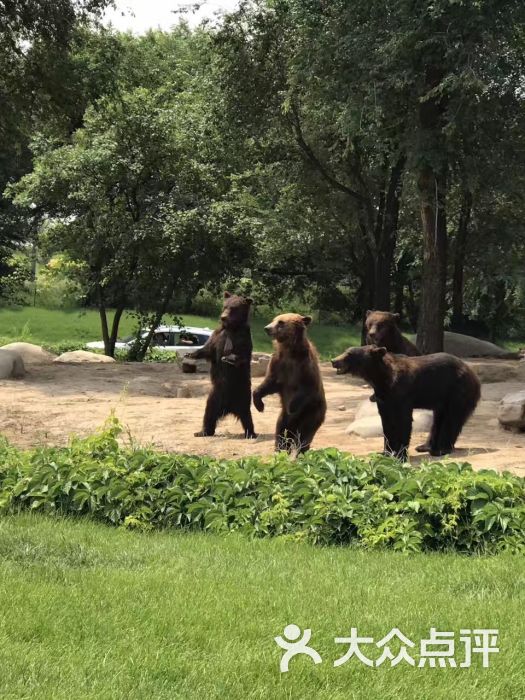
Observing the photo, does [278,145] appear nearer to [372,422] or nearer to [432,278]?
[432,278]

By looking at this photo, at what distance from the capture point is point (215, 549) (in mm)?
5820

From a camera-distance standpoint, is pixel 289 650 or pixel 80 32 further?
pixel 80 32

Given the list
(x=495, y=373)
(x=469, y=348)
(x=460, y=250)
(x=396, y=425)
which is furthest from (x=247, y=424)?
(x=460, y=250)

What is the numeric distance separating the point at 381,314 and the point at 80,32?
42.7ft

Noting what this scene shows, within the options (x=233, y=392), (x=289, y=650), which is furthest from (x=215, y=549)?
(x=233, y=392)

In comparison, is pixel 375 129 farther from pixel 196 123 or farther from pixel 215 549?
pixel 215 549

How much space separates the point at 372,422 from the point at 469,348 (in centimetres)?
1613

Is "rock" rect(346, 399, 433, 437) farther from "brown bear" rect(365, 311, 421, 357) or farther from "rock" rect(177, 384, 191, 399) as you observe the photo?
"rock" rect(177, 384, 191, 399)

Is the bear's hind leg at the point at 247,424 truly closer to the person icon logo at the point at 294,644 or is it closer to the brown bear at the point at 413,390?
the brown bear at the point at 413,390

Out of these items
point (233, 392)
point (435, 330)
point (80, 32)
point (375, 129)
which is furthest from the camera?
point (80, 32)

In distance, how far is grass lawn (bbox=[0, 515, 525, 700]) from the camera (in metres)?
3.52

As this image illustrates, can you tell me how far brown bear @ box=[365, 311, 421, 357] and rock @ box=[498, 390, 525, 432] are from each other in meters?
1.29

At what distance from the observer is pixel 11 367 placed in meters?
→ 17.1

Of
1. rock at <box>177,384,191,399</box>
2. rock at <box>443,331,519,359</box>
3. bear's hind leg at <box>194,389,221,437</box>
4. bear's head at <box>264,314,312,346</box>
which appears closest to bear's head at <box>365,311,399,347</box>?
bear's hind leg at <box>194,389,221,437</box>
